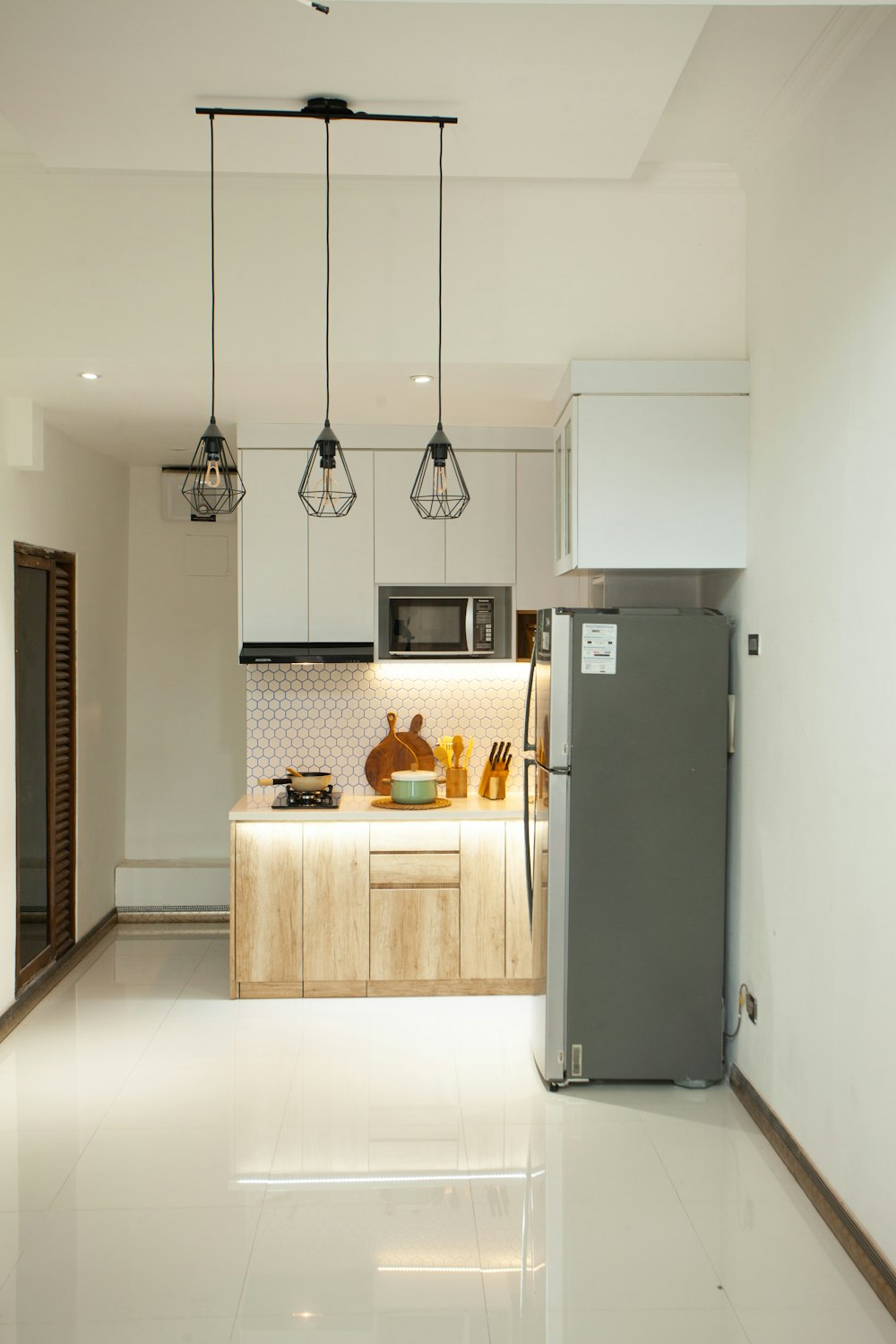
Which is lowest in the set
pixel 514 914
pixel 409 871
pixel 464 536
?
pixel 514 914

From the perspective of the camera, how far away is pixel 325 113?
3.15 meters

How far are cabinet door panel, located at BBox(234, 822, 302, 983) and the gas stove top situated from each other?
0.20 m

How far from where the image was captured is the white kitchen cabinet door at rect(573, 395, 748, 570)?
3984mm

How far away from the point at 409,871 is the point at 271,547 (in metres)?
1.64

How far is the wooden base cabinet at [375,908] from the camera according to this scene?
5.02 m

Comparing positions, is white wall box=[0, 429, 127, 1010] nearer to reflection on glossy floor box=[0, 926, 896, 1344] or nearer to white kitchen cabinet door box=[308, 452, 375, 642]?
reflection on glossy floor box=[0, 926, 896, 1344]

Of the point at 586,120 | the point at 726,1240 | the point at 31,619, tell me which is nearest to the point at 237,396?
the point at 31,619

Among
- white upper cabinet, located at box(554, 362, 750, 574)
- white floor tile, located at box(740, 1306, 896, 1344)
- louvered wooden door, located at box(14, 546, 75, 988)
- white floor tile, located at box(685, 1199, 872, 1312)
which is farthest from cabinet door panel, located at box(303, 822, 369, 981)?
white floor tile, located at box(740, 1306, 896, 1344)

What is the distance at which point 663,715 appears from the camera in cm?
397

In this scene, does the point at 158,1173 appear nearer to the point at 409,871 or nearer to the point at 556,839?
the point at 556,839

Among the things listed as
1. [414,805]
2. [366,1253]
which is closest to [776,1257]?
[366,1253]

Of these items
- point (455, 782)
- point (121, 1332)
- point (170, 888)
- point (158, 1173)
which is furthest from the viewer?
point (170, 888)

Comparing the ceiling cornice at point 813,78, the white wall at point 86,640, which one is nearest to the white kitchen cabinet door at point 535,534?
the ceiling cornice at point 813,78

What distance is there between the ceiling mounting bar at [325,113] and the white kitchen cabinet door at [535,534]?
2.22m
